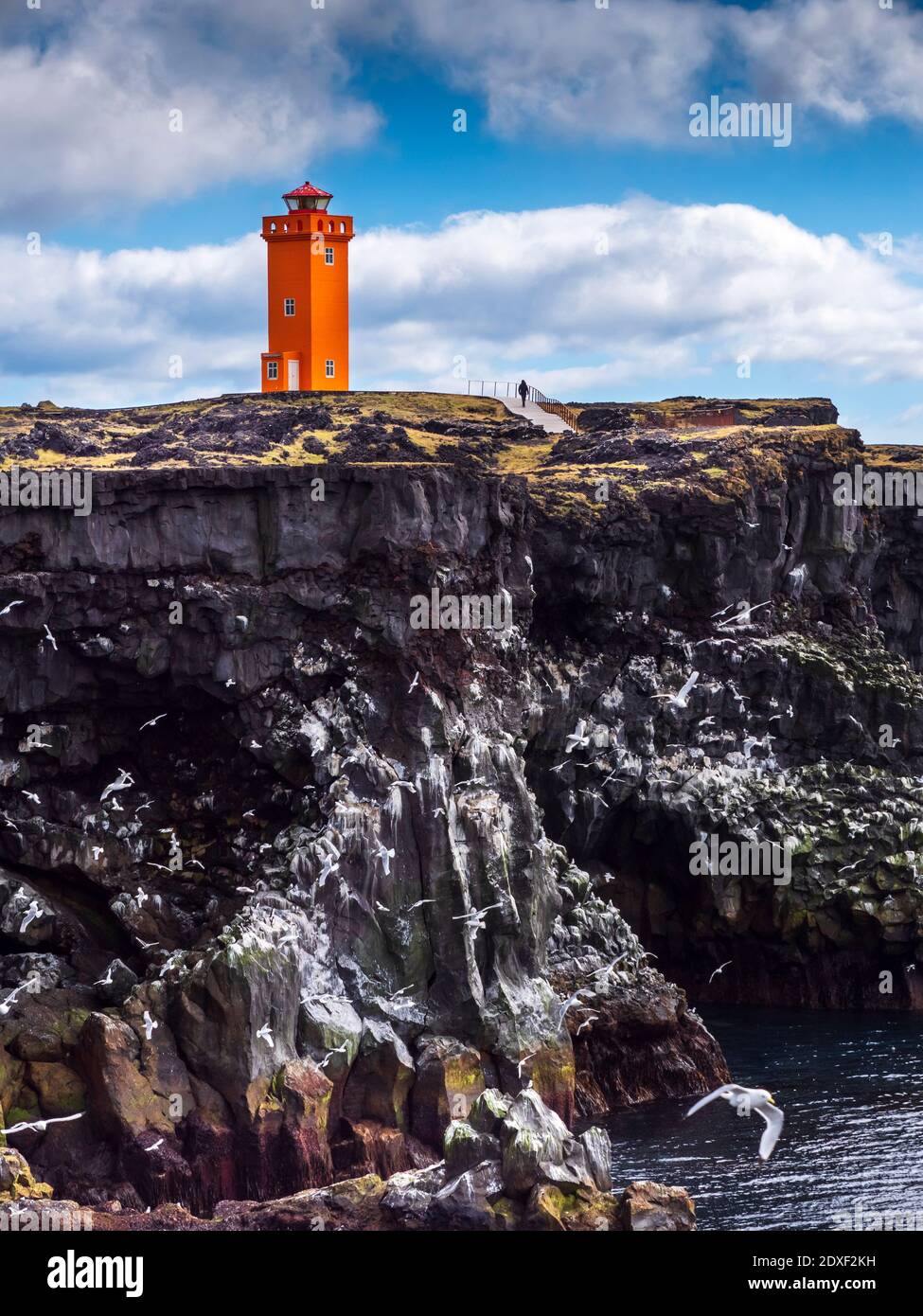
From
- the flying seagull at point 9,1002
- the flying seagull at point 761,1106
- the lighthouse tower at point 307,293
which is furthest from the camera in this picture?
the lighthouse tower at point 307,293

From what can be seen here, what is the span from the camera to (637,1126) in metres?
94.6

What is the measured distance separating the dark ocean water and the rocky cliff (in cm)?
413

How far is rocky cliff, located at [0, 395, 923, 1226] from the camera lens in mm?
86688

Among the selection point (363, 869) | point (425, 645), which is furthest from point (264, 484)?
point (363, 869)

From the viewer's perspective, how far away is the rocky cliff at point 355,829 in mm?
86688

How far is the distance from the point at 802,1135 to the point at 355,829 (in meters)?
21.5

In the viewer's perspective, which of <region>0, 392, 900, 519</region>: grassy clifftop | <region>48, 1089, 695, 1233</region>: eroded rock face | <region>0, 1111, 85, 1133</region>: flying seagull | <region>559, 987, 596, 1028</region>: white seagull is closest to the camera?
<region>48, 1089, 695, 1233</region>: eroded rock face

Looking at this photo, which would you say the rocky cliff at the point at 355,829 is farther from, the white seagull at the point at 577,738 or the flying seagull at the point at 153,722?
the flying seagull at the point at 153,722

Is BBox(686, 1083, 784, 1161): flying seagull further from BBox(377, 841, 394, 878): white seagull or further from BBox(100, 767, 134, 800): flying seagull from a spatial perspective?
BBox(100, 767, 134, 800): flying seagull

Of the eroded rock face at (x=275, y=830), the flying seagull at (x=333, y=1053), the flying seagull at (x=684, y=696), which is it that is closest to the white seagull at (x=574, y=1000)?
the eroded rock face at (x=275, y=830)

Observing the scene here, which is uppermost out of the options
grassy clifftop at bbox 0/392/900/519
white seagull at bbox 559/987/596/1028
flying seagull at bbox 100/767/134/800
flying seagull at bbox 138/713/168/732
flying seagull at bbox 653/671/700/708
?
grassy clifftop at bbox 0/392/900/519

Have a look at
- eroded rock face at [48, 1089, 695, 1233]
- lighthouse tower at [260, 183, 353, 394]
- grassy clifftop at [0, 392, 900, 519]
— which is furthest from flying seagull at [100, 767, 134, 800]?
lighthouse tower at [260, 183, 353, 394]

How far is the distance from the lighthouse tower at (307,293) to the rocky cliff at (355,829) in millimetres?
31400
